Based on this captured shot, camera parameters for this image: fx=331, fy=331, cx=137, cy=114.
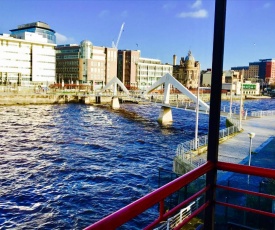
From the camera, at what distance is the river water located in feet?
54.1

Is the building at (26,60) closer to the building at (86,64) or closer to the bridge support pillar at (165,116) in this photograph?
the building at (86,64)

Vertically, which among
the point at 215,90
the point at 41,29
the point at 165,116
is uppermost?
the point at 41,29

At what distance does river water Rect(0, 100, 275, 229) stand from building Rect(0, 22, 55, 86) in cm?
6669

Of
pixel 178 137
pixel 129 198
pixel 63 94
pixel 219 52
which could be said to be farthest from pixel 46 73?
pixel 219 52

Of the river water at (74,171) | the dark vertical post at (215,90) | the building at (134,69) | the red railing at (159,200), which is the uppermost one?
the building at (134,69)

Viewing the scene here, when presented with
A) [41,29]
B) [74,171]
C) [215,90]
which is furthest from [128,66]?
[215,90]

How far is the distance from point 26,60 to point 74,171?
9387 centimetres

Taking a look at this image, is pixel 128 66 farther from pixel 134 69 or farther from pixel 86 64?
pixel 86 64

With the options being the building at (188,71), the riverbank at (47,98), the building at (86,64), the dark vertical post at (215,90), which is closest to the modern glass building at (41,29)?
the building at (86,64)

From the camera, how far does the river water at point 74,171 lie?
16500 mm

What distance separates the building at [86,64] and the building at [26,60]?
8.42 metres

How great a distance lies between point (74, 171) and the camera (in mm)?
23891

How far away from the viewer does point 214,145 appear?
10.9 ft

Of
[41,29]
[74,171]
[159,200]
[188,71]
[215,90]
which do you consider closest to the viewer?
[159,200]
